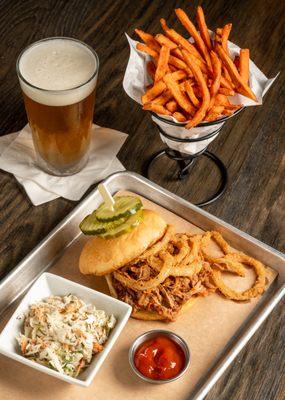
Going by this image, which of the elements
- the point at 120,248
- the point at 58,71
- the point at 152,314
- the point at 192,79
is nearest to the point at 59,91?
the point at 58,71

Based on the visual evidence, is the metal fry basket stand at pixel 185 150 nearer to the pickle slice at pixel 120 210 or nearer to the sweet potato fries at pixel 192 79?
the sweet potato fries at pixel 192 79

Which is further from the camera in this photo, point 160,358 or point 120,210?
point 120,210

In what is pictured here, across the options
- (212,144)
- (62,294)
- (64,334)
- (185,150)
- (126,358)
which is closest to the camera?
(64,334)

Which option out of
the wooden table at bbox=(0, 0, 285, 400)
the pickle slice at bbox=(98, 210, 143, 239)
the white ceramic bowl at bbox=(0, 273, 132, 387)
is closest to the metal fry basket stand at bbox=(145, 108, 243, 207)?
the wooden table at bbox=(0, 0, 285, 400)

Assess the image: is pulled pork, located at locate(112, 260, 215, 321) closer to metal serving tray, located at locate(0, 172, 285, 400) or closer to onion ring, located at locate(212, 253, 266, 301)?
onion ring, located at locate(212, 253, 266, 301)

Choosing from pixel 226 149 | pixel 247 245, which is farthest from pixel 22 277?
pixel 226 149

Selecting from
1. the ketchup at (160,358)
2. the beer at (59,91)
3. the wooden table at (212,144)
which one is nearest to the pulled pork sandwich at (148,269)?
the ketchup at (160,358)

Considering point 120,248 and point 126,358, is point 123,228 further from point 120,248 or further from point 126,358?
point 126,358
